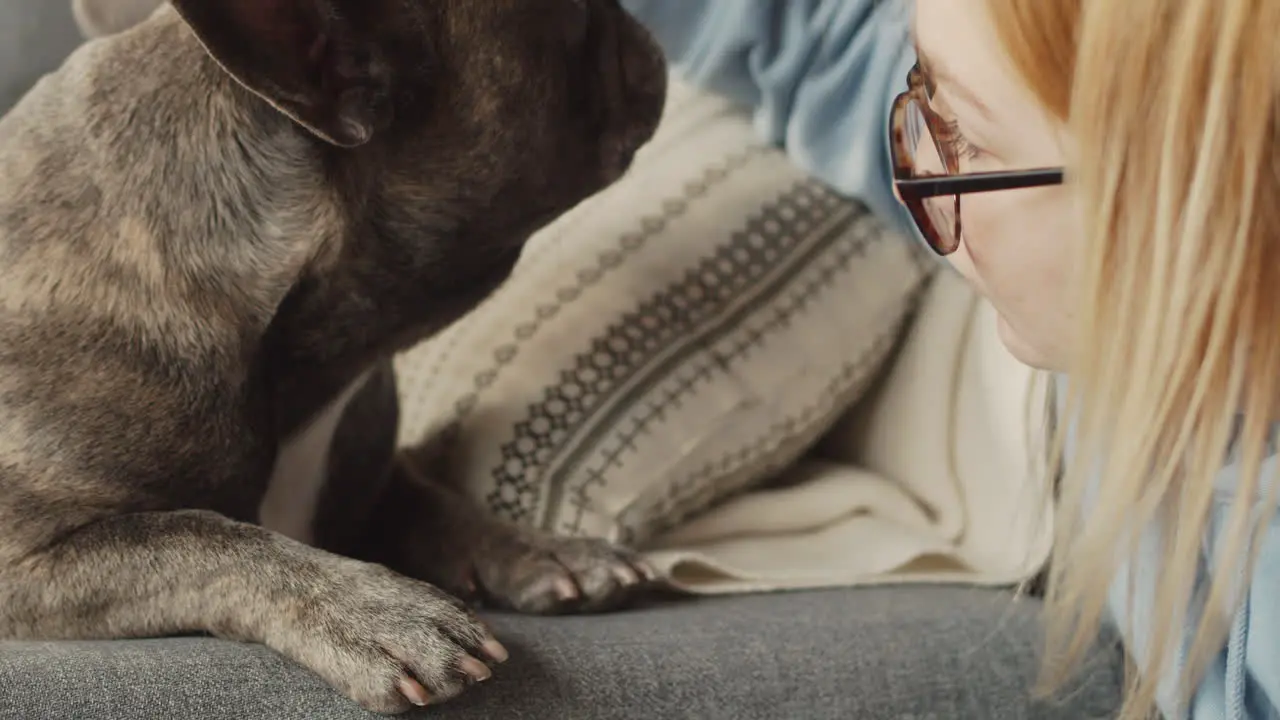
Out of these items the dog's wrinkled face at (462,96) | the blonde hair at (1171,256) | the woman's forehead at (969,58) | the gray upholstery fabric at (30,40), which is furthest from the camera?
the gray upholstery fabric at (30,40)

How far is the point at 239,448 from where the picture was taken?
1.07m

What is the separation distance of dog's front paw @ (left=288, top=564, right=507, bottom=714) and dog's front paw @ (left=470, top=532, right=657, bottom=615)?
0.22m

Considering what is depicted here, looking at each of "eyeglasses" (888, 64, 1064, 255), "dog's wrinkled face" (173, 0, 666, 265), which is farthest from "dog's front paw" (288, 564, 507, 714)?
"eyeglasses" (888, 64, 1064, 255)

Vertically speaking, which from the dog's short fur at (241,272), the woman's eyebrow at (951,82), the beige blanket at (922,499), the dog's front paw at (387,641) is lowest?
the beige blanket at (922,499)

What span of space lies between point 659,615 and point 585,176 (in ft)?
1.33

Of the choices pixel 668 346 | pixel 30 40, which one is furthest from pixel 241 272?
pixel 30 40

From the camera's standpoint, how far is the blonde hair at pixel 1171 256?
69 centimetres

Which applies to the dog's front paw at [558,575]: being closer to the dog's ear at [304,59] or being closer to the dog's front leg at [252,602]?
the dog's front leg at [252,602]

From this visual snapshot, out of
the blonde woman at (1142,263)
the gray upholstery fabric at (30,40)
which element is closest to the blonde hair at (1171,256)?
the blonde woman at (1142,263)

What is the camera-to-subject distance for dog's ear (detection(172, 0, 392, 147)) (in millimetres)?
900

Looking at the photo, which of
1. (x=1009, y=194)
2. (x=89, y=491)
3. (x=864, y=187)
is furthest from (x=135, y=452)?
(x=864, y=187)

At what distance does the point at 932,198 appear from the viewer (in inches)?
35.0

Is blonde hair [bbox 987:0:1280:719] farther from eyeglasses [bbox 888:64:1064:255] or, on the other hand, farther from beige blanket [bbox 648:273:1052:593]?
beige blanket [bbox 648:273:1052:593]

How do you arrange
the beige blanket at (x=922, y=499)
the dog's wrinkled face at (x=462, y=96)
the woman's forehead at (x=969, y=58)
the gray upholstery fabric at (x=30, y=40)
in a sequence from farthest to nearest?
the gray upholstery fabric at (x=30, y=40) < the beige blanket at (x=922, y=499) < the dog's wrinkled face at (x=462, y=96) < the woman's forehead at (x=969, y=58)
